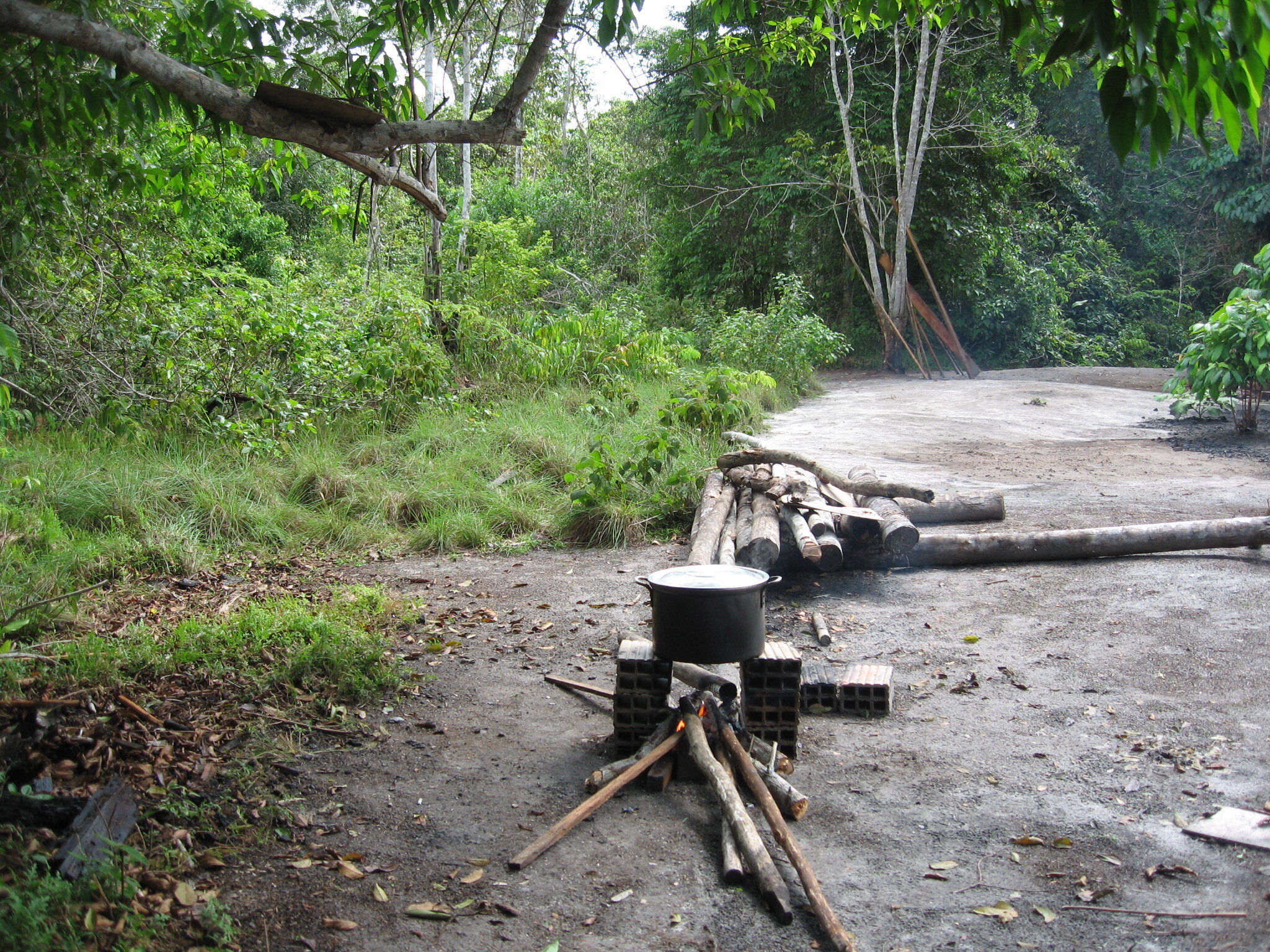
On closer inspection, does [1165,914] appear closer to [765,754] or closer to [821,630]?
[765,754]

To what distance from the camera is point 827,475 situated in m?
7.49

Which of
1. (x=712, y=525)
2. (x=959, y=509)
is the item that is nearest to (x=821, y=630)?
(x=712, y=525)

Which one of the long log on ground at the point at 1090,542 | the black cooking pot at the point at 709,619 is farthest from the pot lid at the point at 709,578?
the long log on ground at the point at 1090,542

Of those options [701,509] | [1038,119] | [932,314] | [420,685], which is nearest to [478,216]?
[932,314]

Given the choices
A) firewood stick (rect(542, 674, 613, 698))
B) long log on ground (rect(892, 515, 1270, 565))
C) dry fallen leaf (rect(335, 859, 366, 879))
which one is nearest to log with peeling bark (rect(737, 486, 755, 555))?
long log on ground (rect(892, 515, 1270, 565))

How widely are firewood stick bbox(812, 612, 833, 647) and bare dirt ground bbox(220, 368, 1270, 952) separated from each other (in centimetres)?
6

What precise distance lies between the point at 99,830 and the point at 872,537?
4760mm

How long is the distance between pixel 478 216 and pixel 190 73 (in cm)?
2079

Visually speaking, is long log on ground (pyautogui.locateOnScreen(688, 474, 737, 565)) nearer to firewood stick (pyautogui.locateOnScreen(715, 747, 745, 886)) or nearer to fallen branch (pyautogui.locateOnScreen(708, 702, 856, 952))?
fallen branch (pyautogui.locateOnScreen(708, 702, 856, 952))

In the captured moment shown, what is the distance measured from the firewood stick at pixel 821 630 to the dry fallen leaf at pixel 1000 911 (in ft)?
7.83

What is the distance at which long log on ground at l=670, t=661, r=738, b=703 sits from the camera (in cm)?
367

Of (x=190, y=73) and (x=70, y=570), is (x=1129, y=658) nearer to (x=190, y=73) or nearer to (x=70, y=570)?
(x=190, y=73)

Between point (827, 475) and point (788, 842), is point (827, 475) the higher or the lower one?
the higher one

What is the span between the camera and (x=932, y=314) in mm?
19062
